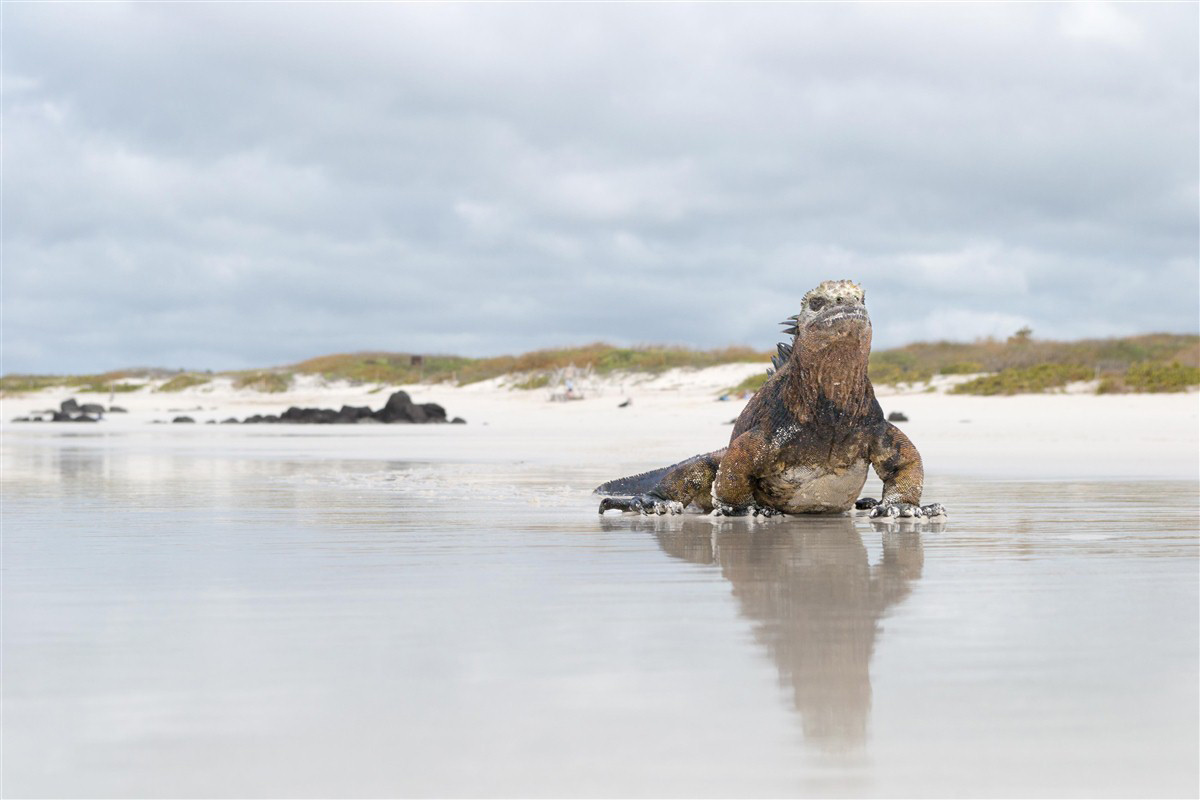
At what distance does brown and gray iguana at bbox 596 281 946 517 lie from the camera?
7.64 m

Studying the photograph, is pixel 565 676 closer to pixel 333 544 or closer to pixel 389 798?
pixel 389 798

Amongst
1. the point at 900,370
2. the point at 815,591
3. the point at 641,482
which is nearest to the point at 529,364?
the point at 900,370

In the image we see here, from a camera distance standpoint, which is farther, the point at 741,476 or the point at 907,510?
the point at 741,476

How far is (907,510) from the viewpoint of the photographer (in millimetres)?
7414

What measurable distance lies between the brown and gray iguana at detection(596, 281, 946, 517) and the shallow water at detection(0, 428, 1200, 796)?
3.16 ft

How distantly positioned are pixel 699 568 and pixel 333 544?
6.30ft

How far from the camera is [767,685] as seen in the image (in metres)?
3.01

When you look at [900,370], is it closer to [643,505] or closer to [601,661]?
[643,505]

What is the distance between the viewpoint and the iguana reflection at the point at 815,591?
2.88 meters

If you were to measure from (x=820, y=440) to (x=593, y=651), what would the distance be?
467 cm

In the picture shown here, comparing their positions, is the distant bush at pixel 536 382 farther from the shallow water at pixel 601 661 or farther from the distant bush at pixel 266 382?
the shallow water at pixel 601 661

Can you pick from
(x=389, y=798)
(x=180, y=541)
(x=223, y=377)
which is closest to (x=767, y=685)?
(x=389, y=798)

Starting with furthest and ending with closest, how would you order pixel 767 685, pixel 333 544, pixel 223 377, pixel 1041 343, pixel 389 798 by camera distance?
pixel 223 377 → pixel 1041 343 → pixel 333 544 → pixel 767 685 → pixel 389 798

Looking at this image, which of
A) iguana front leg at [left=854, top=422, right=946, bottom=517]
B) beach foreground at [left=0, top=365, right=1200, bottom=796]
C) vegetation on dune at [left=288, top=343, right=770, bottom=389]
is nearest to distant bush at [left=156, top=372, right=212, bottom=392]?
vegetation on dune at [left=288, top=343, right=770, bottom=389]
